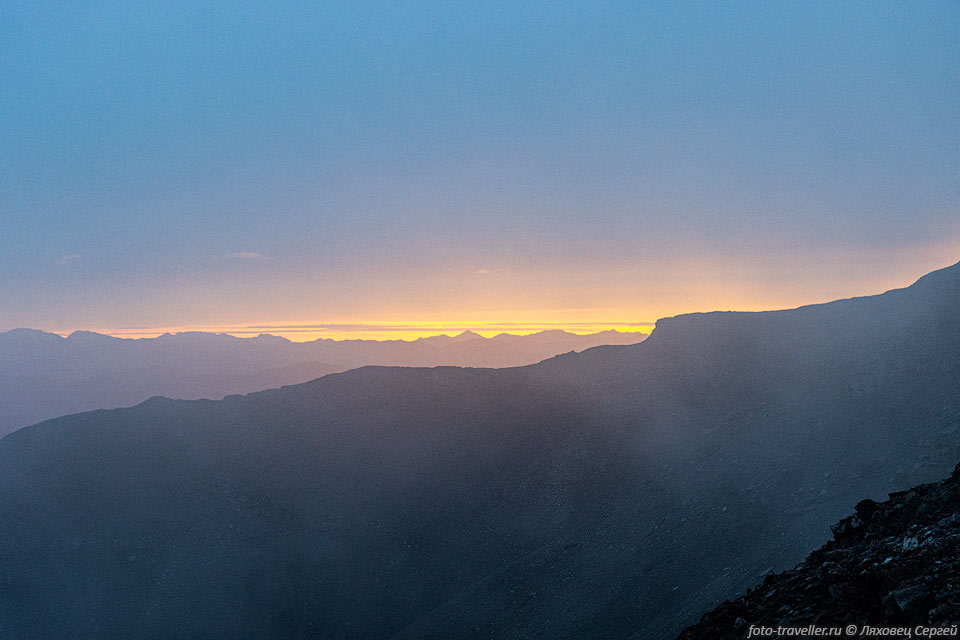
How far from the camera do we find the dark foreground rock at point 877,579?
9.95 meters

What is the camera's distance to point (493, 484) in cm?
5269

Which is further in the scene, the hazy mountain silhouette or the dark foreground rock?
the hazy mountain silhouette

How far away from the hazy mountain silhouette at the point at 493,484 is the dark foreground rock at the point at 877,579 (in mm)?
15492

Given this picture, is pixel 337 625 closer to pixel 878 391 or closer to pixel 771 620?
pixel 771 620

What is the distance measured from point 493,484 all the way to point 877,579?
4341 cm

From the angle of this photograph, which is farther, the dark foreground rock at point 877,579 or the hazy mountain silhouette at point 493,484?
the hazy mountain silhouette at point 493,484

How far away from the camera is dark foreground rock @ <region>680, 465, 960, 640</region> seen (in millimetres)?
9953

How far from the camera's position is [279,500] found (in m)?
56.0

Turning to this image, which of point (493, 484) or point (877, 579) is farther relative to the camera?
point (493, 484)

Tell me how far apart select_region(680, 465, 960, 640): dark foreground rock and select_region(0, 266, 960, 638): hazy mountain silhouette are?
15.5m

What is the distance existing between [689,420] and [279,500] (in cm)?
3972

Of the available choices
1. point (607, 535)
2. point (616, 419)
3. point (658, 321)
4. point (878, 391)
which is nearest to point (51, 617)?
point (607, 535)

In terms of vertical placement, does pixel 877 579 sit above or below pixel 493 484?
above

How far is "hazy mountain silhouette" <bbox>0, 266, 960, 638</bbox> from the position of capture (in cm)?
3519
